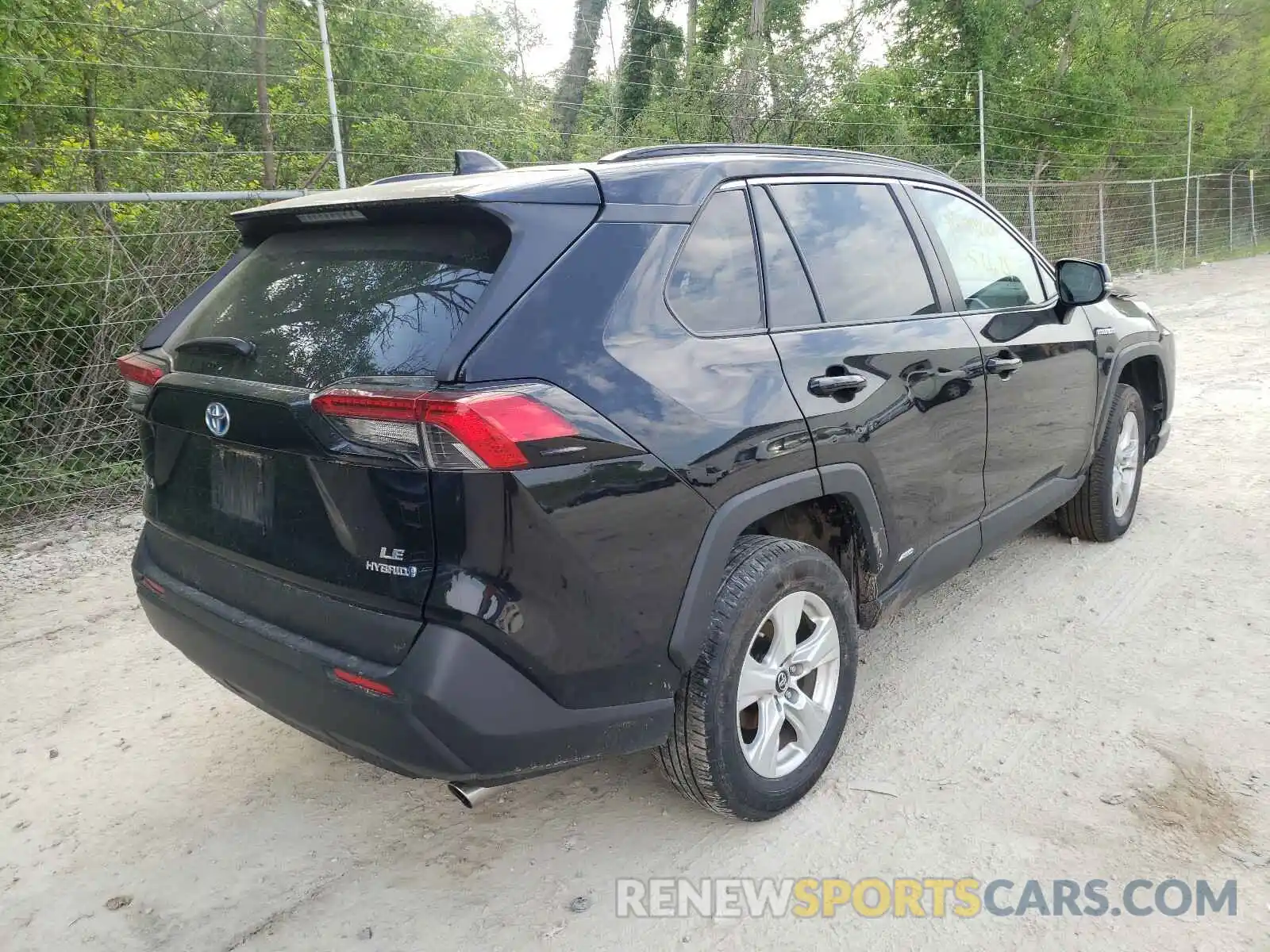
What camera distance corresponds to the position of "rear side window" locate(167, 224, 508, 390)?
2.08 m

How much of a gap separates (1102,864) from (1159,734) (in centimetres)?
77

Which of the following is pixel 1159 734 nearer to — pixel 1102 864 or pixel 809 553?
pixel 1102 864

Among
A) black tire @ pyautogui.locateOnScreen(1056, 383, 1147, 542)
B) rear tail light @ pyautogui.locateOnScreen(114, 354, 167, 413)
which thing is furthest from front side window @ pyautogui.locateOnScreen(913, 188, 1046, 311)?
rear tail light @ pyautogui.locateOnScreen(114, 354, 167, 413)

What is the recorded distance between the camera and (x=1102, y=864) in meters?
2.41

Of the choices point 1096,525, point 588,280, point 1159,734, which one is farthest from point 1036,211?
point 588,280

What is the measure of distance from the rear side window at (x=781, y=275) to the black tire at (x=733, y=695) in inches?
26.4

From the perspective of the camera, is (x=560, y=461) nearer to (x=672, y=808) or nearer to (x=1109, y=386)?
(x=672, y=808)

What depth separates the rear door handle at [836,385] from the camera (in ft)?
8.66

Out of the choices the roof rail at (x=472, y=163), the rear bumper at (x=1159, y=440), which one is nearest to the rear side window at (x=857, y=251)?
the roof rail at (x=472, y=163)

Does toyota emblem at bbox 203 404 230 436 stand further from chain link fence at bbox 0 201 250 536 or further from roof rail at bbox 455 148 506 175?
chain link fence at bbox 0 201 250 536

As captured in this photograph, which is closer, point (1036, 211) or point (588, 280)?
point (588, 280)

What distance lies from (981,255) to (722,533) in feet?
6.92

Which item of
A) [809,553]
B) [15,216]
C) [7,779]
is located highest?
[15,216]

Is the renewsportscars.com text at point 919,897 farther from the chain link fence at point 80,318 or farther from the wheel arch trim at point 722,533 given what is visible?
the chain link fence at point 80,318
